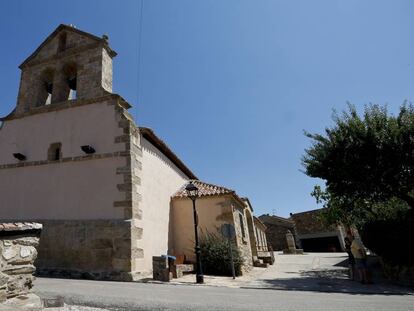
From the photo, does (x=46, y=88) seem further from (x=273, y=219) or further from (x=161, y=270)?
(x=273, y=219)

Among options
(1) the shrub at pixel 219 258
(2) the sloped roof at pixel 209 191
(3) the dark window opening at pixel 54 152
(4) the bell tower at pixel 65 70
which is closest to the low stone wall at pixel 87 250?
(3) the dark window opening at pixel 54 152

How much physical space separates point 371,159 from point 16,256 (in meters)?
11.3

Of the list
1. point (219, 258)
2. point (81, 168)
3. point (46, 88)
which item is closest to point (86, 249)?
point (81, 168)

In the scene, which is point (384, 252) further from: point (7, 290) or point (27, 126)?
point (27, 126)

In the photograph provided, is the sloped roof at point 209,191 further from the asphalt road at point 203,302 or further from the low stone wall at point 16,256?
the low stone wall at point 16,256

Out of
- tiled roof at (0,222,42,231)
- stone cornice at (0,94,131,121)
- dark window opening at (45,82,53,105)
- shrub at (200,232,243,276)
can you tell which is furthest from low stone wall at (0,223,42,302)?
dark window opening at (45,82,53,105)

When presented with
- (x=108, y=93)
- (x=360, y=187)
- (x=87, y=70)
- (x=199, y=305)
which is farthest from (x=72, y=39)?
(x=360, y=187)

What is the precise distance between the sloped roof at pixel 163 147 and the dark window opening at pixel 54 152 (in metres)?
3.13

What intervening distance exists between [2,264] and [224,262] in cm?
853

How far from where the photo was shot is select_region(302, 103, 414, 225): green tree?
1080cm

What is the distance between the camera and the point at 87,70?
39.2 ft

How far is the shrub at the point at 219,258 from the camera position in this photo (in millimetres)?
11117

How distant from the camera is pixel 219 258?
11.2m

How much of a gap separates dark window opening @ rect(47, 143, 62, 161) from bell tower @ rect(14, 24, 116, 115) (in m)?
1.81
